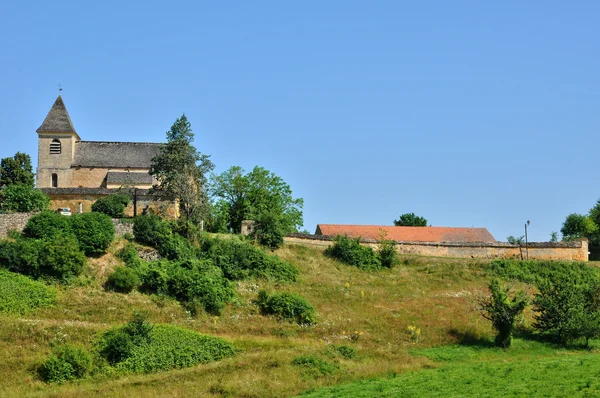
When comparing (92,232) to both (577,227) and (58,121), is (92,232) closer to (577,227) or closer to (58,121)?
(58,121)

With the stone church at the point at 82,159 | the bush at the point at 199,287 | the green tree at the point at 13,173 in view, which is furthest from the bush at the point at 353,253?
the green tree at the point at 13,173

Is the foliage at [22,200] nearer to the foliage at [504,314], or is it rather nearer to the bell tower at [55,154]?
the bell tower at [55,154]

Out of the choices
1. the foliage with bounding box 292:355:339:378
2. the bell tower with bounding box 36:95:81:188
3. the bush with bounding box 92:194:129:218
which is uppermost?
the bell tower with bounding box 36:95:81:188

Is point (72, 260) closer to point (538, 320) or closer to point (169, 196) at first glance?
point (169, 196)

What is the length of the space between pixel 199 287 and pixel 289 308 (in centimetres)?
432

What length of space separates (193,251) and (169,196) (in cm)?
633

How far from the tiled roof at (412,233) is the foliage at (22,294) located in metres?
26.7

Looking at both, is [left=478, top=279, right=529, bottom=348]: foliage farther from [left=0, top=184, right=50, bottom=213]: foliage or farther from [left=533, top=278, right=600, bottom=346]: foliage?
[left=0, top=184, right=50, bottom=213]: foliage

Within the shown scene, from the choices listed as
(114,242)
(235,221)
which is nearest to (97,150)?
(235,221)

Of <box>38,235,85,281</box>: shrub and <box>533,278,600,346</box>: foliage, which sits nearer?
<box>533,278,600,346</box>: foliage

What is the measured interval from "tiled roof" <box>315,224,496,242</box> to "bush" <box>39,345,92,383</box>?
102 feet

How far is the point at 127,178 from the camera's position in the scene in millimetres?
57219

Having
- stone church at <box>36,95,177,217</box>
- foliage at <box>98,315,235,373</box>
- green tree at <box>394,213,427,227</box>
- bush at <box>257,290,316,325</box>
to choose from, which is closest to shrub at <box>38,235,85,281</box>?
foliage at <box>98,315,235,373</box>

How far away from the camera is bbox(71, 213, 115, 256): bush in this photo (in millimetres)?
40844
